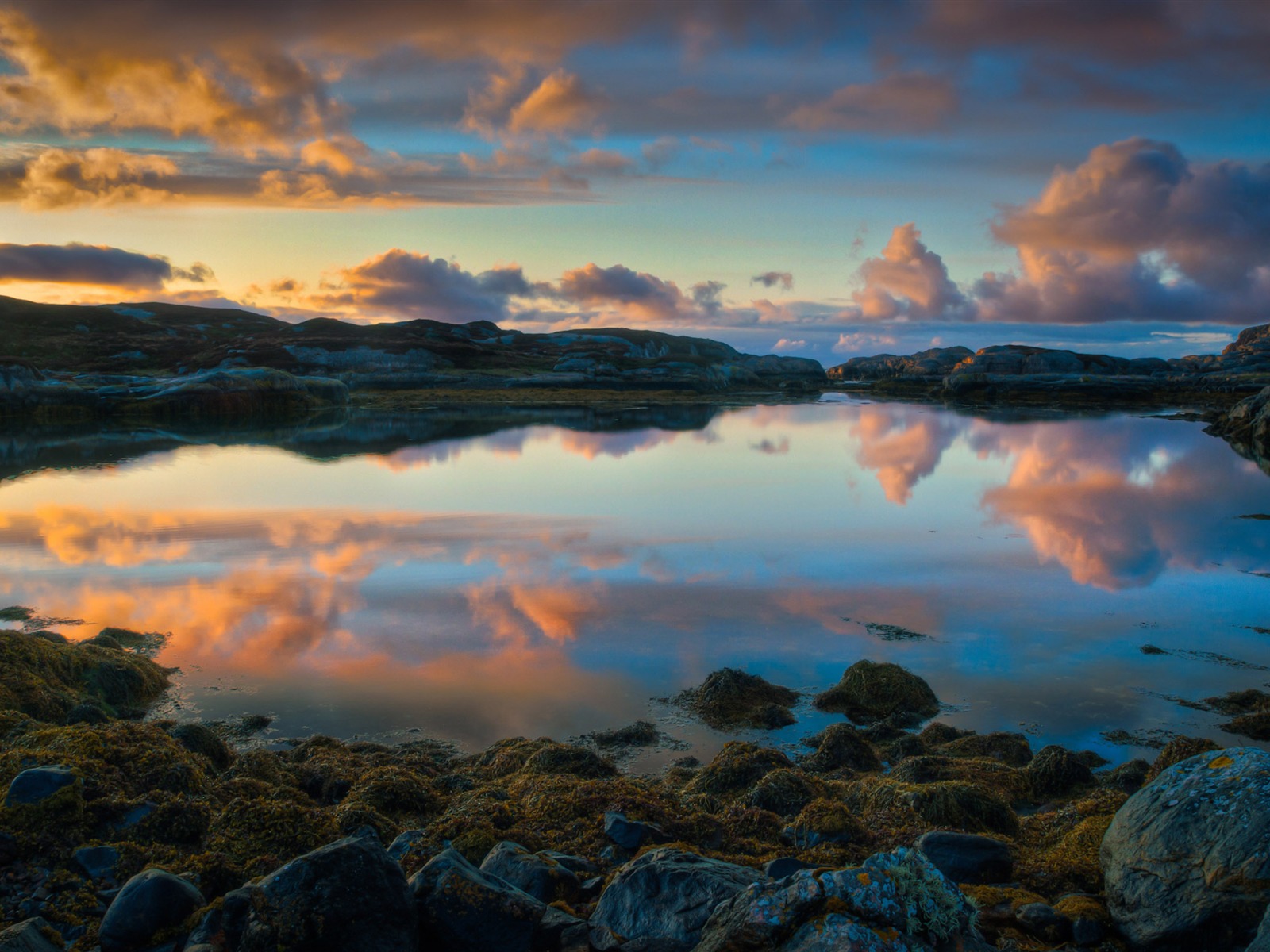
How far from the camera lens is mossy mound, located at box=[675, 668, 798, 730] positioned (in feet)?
29.6

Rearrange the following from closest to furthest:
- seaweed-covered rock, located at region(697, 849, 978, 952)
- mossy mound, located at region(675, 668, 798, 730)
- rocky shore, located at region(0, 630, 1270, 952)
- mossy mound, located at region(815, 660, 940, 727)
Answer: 1. seaweed-covered rock, located at region(697, 849, 978, 952)
2. rocky shore, located at region(0, 630, 1270, 952)
3. mossy mound, located at region(675, 668, 798, 730)
4. mossy mound, located at region(815, 660, 940, 727)

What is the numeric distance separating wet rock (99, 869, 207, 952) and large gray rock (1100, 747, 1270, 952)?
513 cm

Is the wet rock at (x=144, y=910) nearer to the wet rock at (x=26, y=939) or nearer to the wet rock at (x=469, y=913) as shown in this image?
the wet rock at (x=26, y=939)

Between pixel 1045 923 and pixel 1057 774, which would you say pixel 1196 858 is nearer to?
pixel 1045 923

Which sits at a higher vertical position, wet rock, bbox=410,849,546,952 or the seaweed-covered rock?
the seaweed-covered rock

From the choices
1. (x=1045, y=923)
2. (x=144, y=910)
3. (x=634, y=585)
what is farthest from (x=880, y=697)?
(x=144, y=910)

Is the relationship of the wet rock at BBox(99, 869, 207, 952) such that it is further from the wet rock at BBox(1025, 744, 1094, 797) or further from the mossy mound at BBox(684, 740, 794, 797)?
the wet rock at BBox(1025, 744, 1094, 797)

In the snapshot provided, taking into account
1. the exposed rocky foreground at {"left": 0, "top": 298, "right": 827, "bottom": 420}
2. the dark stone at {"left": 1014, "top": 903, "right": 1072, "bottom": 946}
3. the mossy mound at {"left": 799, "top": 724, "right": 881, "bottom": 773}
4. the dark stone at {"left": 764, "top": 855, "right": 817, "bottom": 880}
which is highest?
the exposed rocky foreground at {"left": 0, "top": 298, "right": 827, "bottom": 420}

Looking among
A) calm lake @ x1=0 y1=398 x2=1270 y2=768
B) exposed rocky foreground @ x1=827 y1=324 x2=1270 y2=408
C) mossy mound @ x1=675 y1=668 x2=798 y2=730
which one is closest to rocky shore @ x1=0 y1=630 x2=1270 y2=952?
mossy mound @ x1=675 y1=668 x2=798 y2=730

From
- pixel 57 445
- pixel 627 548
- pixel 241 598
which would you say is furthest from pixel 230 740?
pixel 57 445

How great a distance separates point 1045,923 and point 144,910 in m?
4.87

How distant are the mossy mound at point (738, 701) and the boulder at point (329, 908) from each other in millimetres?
5052

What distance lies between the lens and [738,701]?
925cm

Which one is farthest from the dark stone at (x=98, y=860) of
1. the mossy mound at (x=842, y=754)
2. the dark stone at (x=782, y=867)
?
the mossy mound at (x=842, y=754)
